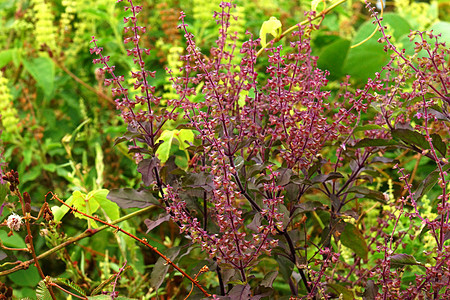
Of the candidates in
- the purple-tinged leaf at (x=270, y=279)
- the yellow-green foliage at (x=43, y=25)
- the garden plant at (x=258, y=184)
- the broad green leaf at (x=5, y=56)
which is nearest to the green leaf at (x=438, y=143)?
the garden plant at (x=258, y=184)

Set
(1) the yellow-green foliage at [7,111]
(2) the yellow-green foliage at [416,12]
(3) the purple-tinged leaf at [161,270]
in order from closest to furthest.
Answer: (3) the purple-tinged leaf at [161,270] → (1) the yellow-green foliage at [7,111] → (2) the yellow-green foliage at [416,12]

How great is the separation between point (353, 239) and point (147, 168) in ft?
1.47

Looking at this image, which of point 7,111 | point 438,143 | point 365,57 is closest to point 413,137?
point 438,143

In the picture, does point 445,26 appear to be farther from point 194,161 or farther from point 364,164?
point 194,161

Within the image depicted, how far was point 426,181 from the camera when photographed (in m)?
0.95

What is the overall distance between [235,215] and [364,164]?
33 cm

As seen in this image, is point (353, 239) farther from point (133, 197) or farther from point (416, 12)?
point (416, 12)

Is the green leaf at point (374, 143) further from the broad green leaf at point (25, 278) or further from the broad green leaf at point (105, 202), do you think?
the broad green leaf at point (25, 278)

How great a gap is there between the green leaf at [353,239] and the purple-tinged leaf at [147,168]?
1.34 feet

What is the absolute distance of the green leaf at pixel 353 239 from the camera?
107 cm

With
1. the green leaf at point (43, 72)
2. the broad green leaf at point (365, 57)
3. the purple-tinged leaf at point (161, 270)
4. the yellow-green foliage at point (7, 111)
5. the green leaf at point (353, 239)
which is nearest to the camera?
the purple-tinged leaf at point (161, 270)

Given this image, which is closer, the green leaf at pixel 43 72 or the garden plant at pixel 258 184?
the garden plant at pixel 258 184

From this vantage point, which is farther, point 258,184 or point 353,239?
point 353,239

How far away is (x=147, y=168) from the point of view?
0.97 meters
